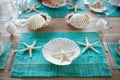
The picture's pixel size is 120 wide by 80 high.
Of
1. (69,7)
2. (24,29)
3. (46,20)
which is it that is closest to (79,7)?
(69,7)

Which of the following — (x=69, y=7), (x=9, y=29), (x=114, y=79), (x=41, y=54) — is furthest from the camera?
(x=69, y=7)

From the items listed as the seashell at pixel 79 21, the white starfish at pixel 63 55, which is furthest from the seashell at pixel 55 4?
the white starfish at pixel 63 55

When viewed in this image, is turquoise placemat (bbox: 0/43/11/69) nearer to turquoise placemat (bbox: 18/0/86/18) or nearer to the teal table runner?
the teal table runner

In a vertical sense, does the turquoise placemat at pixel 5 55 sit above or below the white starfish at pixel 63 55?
below

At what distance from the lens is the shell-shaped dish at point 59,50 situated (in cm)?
76

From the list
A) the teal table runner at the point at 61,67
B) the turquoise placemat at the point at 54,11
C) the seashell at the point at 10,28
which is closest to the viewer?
the teal table runner at the point at 61,67

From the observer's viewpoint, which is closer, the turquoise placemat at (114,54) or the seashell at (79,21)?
the turquoise placemat at (114,54)

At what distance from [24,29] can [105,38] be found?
1.47ft

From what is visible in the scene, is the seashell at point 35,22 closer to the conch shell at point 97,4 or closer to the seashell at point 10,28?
the seashell at point 10,28

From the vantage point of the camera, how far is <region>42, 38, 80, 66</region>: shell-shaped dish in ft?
2.49

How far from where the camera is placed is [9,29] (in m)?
0.93

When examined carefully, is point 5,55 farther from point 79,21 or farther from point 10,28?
point 79,21

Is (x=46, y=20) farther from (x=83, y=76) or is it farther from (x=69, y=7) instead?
(x=83, y=76)

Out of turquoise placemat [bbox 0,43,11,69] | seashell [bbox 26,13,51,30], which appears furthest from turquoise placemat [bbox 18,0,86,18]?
turquoise placemat [bbox 0,43,11,69]
